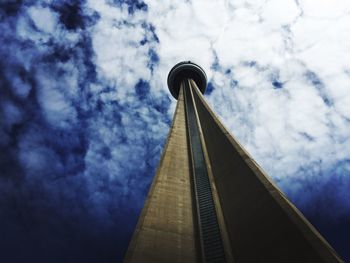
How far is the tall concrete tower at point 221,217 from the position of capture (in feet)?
17.0

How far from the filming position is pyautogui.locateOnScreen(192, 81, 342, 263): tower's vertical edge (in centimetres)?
466

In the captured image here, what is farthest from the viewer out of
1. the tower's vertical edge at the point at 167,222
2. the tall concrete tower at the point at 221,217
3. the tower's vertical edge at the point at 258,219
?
the tower's vertical edge at the point at 167,222

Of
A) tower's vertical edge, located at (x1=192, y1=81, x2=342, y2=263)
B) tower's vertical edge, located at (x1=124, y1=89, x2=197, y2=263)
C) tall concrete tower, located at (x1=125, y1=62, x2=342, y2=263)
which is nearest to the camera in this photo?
tower's vertical edge, located at (x1=192, y1=81, x2=342, y2=263)

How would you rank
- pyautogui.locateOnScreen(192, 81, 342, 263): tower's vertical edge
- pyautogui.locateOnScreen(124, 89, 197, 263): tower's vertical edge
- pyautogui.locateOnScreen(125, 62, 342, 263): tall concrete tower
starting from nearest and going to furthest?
pyautogui.locateOnScreen(192, 81, 342, 263): tower's vertical edge < pyautogui.locateOnScreen(125, 62, 342, 263): tall concrete tower < pyautogui.locateOnScreen(124, 89, 197, 263): tower's vertical edge

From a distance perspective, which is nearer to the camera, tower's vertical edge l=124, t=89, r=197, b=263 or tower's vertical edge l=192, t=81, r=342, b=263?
tower's vertical edge l=192, t=81, r=342, b=263

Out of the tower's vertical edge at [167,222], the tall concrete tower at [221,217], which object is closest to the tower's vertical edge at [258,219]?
the tall concrete tower at [221,217]

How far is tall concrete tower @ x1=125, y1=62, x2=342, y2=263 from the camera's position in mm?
5180

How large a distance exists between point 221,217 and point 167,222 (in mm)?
1634

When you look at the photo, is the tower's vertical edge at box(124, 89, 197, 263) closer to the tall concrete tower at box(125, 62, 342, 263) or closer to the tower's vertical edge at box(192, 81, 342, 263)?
the tall concrete tower at box(125, 62, 342, 263)

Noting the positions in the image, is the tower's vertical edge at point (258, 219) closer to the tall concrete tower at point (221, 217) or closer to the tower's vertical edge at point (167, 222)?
the tall concrete tower at point (221, 217)

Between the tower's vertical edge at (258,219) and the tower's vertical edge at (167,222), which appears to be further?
the tower's vertical edge at (167,222)

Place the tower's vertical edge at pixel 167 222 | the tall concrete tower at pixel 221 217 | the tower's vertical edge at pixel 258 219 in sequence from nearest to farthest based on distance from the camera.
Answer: the tower's vertical edge at pixel 258 219, the tall concrete tower at pixel 221 217, the tower's vertical edge at pixel 167 222

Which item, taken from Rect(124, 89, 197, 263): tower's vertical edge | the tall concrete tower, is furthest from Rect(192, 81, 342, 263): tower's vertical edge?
Rect(124, 89, 197, 263): tower's vertical edge

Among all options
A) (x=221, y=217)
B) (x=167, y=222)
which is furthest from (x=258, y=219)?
(x=167, y=222)
